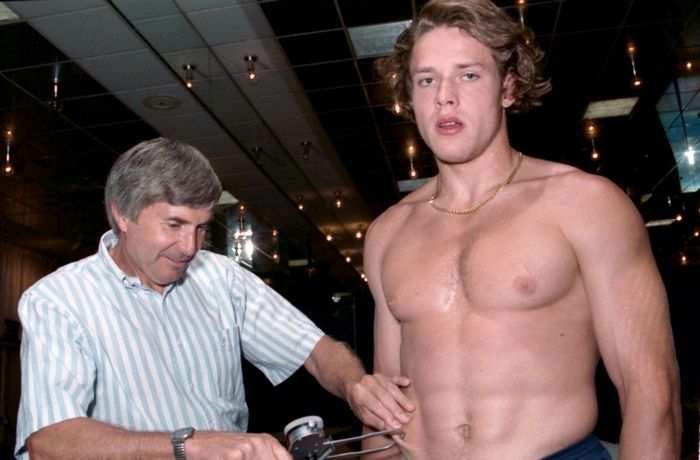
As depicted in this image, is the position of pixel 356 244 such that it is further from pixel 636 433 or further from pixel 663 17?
pixel 636 433

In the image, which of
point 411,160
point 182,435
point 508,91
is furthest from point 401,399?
point 411,160

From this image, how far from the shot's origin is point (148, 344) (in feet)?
5.92

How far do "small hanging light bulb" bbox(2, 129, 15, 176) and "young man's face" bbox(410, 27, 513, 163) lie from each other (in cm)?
618

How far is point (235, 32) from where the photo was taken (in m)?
5.28

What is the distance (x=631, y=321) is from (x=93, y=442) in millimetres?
1051

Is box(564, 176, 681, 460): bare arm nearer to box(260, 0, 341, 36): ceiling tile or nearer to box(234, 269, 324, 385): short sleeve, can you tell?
box(234, 269, 324, 385): short sleeve

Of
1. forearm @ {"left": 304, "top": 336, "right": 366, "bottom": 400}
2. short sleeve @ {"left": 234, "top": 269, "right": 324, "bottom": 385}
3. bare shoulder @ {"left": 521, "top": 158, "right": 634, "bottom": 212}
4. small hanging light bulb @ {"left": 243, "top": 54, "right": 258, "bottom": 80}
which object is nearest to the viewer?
bare shoulder @ {"left": 521, "top": 158, "right": 634, "bottom": 212}

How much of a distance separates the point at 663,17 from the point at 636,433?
5020mm

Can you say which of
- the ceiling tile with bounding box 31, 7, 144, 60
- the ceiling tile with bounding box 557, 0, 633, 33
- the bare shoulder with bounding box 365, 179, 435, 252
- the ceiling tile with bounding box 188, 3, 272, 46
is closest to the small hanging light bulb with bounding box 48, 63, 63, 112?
the ceiling tile with bounding box 31, 7, 144, 60

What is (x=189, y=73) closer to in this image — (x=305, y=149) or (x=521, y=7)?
(x=305, y=149)

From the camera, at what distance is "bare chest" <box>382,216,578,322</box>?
1450 mm

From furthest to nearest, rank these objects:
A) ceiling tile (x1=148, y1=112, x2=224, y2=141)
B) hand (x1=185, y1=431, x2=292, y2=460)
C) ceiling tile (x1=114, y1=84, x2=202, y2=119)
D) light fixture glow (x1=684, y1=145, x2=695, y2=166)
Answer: light fixture glow (x1=684, y1=145, x2=695, y2=166), ceiling tile (x1=148, y1=112, x2=224, y2=141), ceiling tile (x1=114, y1=84, x2=202, y2=119), hand (x1=185, y1=431, x2=292, y2=460)

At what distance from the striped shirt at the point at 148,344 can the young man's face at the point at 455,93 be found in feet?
2.38

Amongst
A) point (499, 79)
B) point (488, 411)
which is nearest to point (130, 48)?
point (499, 79)
